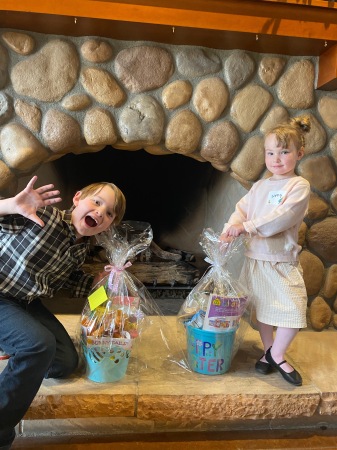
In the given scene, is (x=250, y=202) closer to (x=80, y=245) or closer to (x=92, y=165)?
(x=80, y=245)

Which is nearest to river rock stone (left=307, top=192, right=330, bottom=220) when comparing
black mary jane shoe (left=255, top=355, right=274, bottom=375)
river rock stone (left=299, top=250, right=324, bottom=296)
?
river rock stone (left=299, top=250, right=324, bottom=296)

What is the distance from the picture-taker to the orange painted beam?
1457 mm

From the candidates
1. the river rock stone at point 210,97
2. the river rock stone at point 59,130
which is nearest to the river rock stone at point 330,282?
the river rock stone at point 210,97

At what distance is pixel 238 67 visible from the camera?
170 centimetres

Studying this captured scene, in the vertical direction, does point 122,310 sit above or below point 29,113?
below

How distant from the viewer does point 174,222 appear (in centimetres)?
242

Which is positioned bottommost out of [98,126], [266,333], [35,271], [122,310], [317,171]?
[266,333]

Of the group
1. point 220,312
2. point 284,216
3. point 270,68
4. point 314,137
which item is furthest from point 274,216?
point 270,68

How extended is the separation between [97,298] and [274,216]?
59 centimetres

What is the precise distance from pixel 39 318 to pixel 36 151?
59 centimetres

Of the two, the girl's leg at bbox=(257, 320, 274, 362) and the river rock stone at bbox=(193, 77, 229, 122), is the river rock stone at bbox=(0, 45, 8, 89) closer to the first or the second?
the river rock stone at bbox=(193, 77, 229, 122)

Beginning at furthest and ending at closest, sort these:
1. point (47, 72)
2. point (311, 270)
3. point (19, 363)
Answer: point (311, 270) < point (47, 72) < point (19, 363)

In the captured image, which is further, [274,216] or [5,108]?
[5,108]

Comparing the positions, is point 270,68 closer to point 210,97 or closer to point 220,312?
point 210,97
